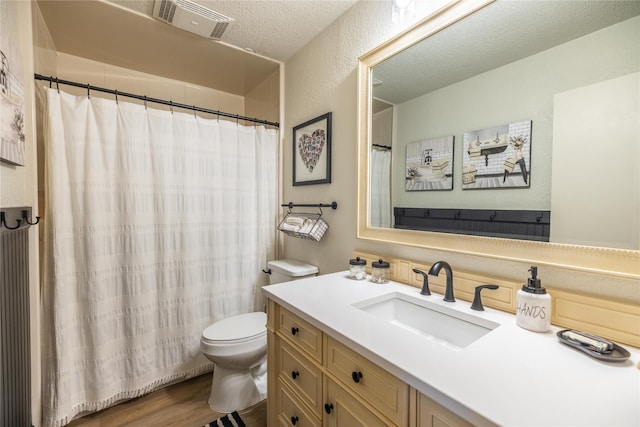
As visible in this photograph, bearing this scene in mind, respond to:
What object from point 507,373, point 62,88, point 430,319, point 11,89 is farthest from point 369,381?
point 62,88

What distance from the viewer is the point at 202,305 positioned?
1.82 meters

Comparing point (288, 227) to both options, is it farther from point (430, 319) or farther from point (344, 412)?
Answer: point (344, 412)

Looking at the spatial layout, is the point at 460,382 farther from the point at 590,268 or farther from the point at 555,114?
the point at 555,114

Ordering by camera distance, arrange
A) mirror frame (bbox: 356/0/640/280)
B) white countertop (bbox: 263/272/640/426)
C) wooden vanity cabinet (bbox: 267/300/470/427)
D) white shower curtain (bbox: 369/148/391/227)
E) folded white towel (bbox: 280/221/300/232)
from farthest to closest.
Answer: folded white towel (bbox: 280/221/300/232) → white shower curtain (bbox: 369/148/391/227) → mirror frame (bbox: 356/0/640/280) → wooden vanity cabinet (bbox: 267/300/470/427) → white countertop (bbox: 263/272/640/426)

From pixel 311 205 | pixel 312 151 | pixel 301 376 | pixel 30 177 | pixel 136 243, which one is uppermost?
pixel 312 151

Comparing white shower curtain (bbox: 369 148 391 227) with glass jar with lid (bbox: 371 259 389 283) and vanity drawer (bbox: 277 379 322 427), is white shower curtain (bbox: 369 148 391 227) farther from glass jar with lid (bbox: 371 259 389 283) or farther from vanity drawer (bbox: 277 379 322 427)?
vanity drawer (bbox: 277 379 322 427)

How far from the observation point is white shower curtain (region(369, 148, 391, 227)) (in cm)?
135

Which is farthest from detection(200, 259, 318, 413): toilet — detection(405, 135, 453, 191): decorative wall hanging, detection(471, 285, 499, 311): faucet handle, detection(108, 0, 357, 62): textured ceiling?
detection(108, 0, 357, 62): textured ceiling

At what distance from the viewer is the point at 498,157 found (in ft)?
3.15

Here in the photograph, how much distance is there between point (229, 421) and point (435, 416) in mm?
1356

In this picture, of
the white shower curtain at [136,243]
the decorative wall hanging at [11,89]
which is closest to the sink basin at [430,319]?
the white shower curtain at [136,243]

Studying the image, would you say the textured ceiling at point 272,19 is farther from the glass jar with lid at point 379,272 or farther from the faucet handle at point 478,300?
the faucet handle at point 478,300

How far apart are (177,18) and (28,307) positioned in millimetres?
1717

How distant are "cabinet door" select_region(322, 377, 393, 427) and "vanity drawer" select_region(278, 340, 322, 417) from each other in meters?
0.04
